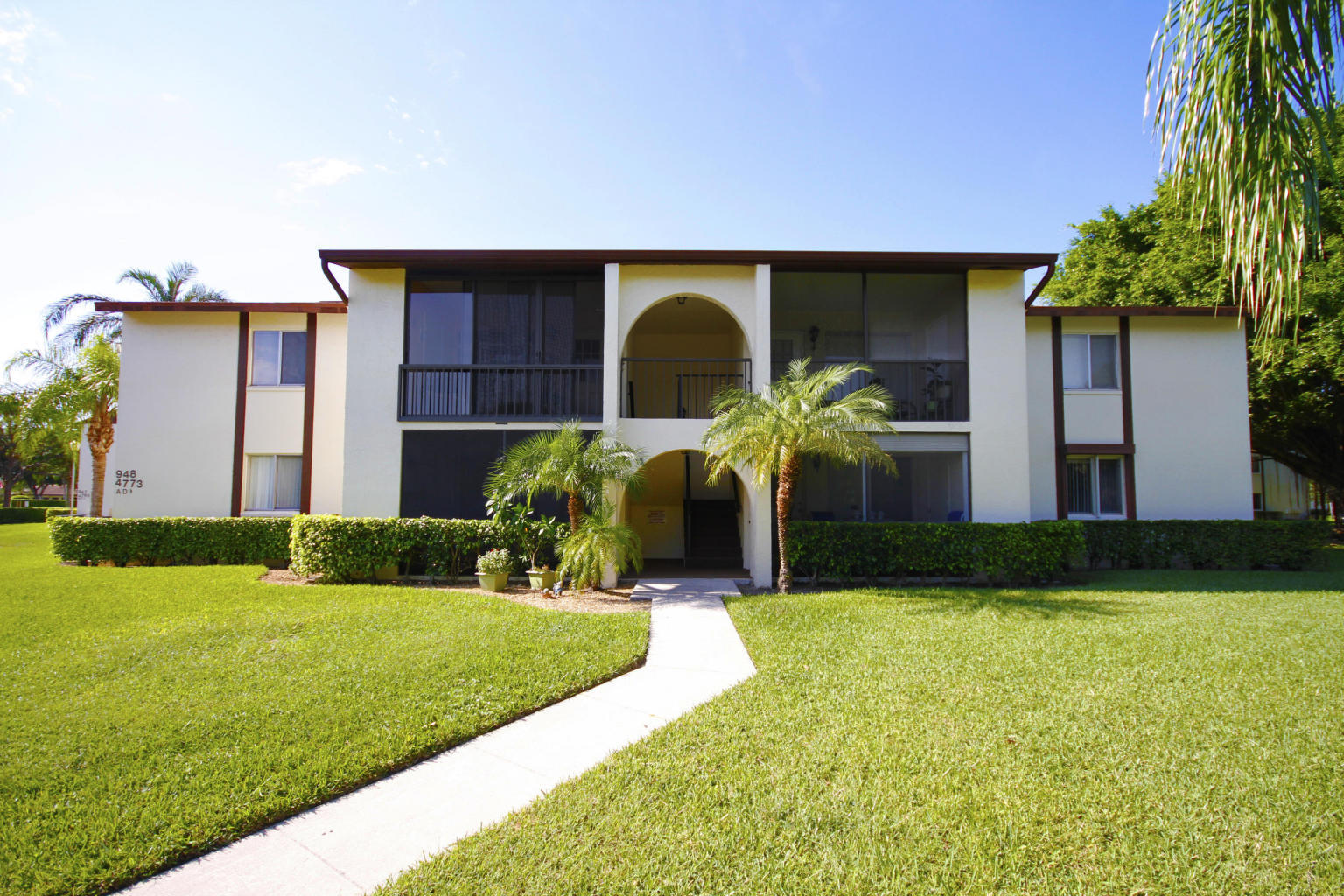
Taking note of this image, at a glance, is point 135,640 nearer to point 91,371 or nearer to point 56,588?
point 56,588

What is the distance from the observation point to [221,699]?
495 cm

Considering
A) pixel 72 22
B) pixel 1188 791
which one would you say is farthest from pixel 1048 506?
pixel 72 22

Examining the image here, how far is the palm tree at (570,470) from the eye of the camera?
1031 centimetres

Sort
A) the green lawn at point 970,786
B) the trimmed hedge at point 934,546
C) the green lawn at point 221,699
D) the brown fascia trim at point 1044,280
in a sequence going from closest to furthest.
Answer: the green lawn at point 970,786 < the green lawn at point 221,699 < the trimmed hedge at point 934,546 < the brown fascia trim at point 1044,280

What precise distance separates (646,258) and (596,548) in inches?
219

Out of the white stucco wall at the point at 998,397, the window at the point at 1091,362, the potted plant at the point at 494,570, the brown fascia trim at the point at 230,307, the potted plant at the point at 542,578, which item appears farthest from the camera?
the window at the point at 1091,362

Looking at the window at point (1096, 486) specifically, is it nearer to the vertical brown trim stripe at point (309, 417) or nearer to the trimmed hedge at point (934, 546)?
the trimmed hedge at point (934, 546)

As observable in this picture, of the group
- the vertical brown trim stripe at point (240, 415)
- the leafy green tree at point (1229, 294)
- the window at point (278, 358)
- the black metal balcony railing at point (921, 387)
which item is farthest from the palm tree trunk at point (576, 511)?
the leafy green tree at point (1229, 294)

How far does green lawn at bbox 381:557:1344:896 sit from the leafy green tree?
38.9ft

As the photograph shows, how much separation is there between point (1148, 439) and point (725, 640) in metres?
12.3

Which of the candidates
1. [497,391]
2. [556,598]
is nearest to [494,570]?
[556,598]

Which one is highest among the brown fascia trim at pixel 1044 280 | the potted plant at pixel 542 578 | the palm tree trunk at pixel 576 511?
the brown fascia trim at pixel 1044 280

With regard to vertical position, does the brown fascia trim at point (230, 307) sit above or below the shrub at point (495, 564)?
above

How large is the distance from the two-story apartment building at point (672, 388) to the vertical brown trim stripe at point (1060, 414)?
0.14ft
